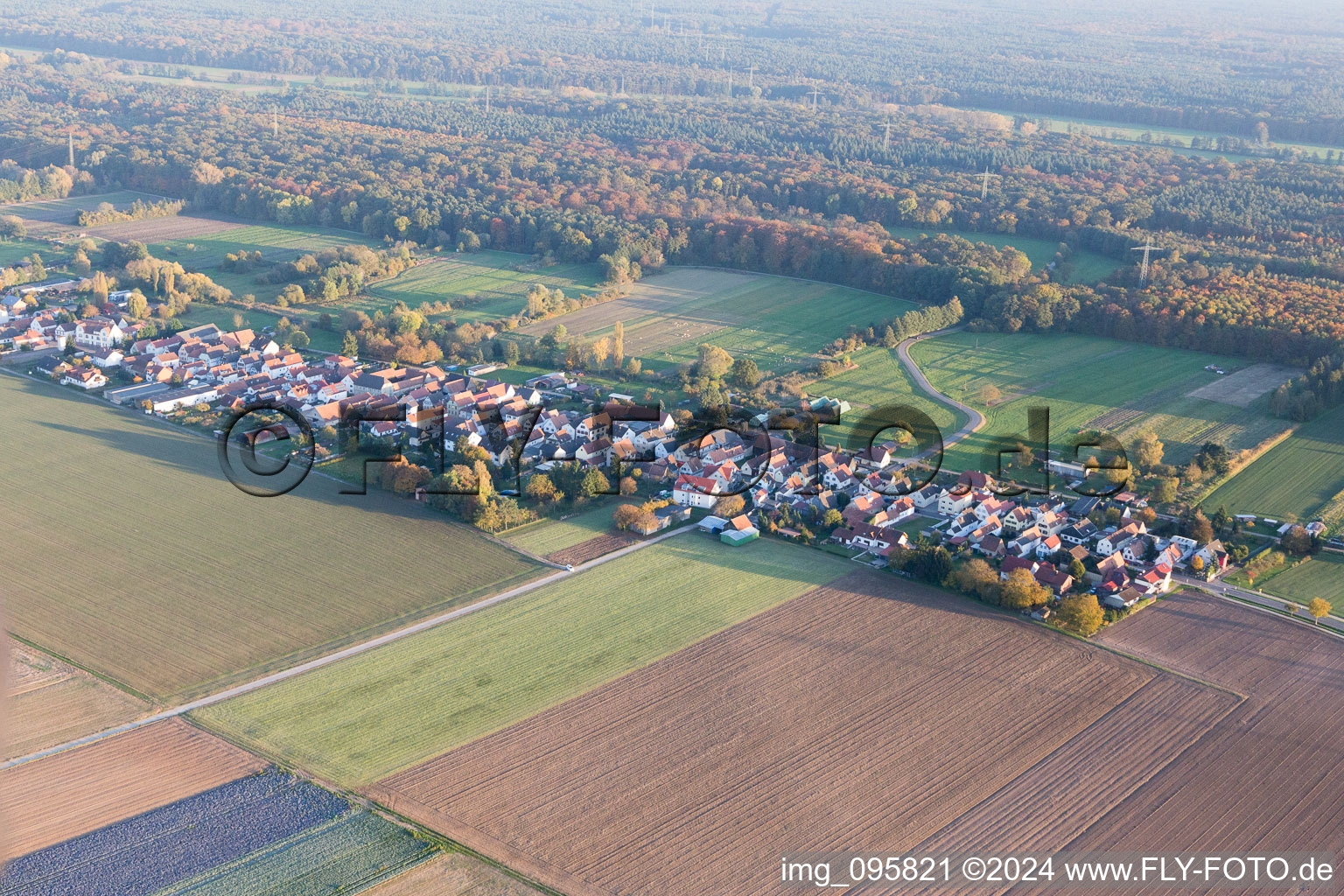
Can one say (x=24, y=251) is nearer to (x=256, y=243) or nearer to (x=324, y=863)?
(x=256, y=243)

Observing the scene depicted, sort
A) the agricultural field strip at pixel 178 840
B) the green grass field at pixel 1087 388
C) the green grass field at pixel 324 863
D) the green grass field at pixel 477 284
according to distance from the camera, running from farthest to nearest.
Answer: the green grass field at pixel 477 284 < the green grass field at pixel 1087 388 < the agricultural field strip at pixel 178 840 < the green grass field at pixel 324 863

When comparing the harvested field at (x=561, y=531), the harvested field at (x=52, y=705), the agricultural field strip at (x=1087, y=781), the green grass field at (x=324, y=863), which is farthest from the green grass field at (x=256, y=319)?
the agricultural field strip at (x=1087, y=781)

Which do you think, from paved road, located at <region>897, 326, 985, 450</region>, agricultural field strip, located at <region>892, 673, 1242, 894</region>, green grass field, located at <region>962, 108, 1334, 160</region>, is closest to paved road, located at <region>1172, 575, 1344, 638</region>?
agricultural field strip, located at <region>892, 673, 1242, 894</region>

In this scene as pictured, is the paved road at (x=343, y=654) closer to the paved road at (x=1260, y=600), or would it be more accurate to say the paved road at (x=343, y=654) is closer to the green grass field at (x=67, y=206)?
the paved road at (x=1260, y=600)

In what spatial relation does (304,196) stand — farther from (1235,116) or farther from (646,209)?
(1235,116)

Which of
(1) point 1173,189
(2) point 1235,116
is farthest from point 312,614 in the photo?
(2) point 1235,116
